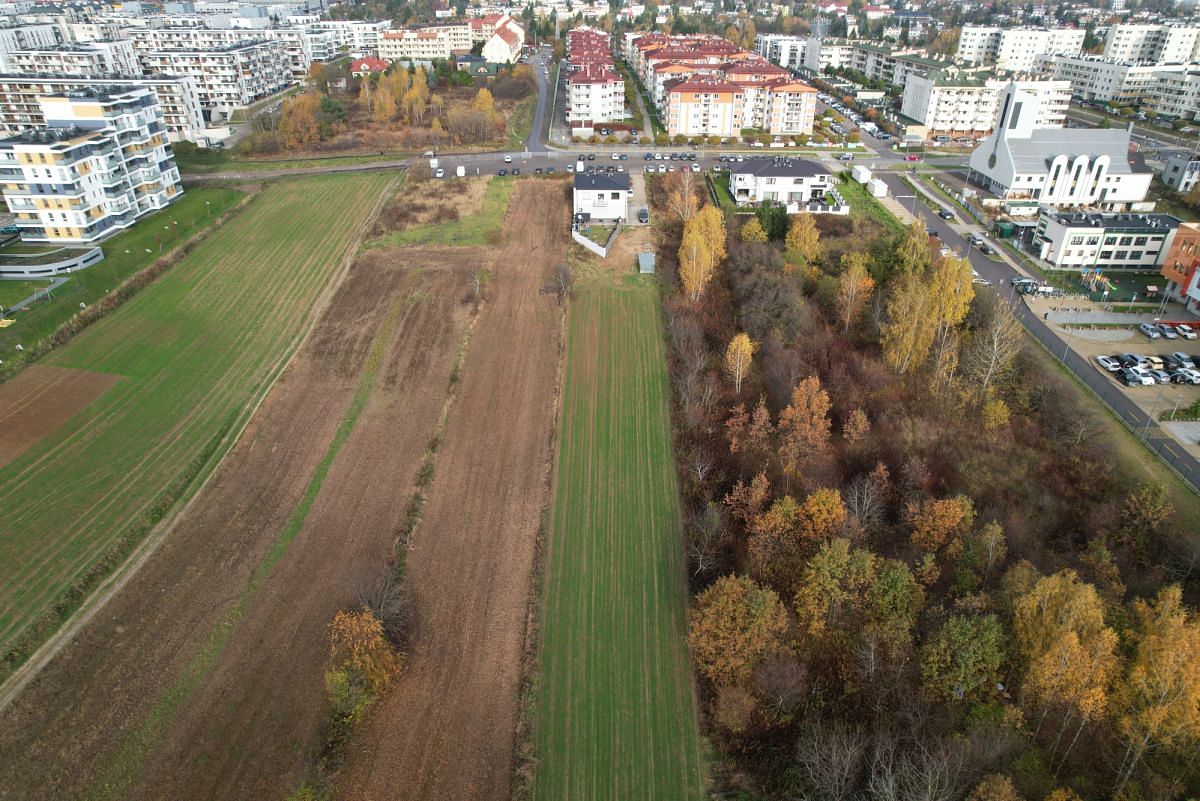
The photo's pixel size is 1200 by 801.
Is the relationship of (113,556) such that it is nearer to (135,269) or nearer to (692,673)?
(692,673)

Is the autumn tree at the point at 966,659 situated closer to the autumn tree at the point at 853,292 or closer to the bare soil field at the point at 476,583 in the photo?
the bare soil field at the point at 476,583

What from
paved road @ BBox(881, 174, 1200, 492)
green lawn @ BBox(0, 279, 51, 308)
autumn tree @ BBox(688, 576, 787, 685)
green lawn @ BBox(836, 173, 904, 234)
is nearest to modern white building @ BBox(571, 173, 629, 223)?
green lawn @ BBox(836, 173, 904, 234)

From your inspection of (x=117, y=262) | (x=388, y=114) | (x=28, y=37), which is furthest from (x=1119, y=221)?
(x=28, y=37)

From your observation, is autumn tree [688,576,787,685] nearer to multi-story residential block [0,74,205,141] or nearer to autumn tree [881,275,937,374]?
autumn tree [881,275,937,374]

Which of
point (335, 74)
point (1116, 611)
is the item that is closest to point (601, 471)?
point (1116, 611)

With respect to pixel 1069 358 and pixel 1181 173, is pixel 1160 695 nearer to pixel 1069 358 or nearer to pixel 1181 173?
pixel 1069 358

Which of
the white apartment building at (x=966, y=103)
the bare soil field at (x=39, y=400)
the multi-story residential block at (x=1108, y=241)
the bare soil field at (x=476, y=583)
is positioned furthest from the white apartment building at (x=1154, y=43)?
the bare soil field at (x=39, y=400)
